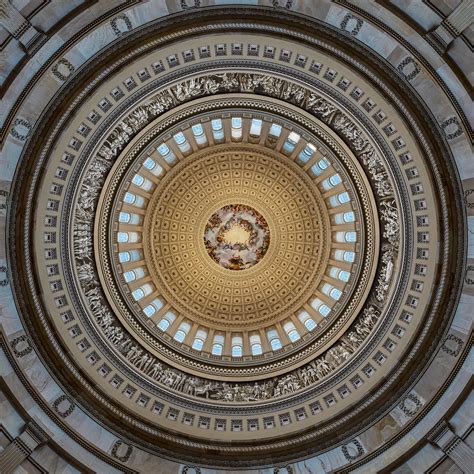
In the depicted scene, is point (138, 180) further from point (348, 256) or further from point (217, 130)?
point (348, 256)

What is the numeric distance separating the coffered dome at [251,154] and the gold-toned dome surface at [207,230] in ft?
3.62

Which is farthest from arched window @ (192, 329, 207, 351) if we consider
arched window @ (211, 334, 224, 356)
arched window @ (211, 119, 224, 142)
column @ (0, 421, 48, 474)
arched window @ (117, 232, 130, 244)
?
arched window @ (211, 119, 224, 142)

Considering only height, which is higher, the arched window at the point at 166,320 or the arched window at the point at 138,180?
the arched window at the point at 138,180

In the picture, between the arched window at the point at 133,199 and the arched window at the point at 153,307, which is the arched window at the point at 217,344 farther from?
the arched window at the point at 133,199

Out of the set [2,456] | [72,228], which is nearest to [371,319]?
[72,228]

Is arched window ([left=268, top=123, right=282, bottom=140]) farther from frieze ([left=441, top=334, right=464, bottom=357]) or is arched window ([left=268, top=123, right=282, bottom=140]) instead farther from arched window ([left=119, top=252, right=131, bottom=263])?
frieze ([left=441, top=334, right=464, bottom=357])

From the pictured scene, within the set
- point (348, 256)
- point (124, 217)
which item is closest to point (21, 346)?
point (124, 217)

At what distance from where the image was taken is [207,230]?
97.6ft

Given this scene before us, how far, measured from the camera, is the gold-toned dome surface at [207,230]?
27734 mm

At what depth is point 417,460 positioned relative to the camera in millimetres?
17359

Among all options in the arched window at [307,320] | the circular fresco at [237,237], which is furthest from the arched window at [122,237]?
the arched window at [307,320]

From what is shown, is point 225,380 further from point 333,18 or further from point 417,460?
point 333,18

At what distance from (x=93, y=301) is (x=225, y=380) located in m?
8.30

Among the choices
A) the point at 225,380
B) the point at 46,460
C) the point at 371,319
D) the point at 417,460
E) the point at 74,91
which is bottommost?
the point at 46,460
